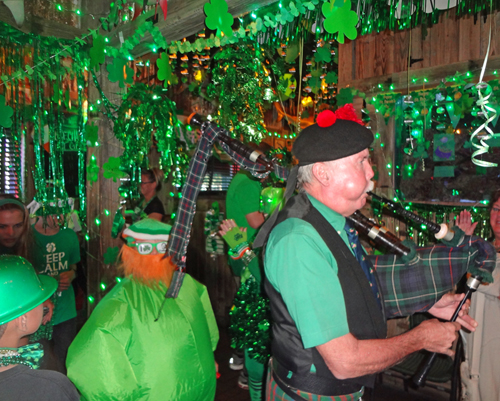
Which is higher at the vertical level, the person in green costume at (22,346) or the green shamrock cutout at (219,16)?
the green shamrock cutout at (219,16)

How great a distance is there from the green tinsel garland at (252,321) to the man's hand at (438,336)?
5.45 ft

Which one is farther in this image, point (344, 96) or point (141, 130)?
point (344, 96)

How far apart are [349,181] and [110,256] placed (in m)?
2.27

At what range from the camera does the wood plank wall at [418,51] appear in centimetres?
323

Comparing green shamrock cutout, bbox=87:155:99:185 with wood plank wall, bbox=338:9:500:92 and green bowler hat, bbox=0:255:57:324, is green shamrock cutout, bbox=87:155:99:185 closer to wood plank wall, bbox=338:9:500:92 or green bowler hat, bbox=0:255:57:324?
green bowler hat, bbox=0:255:57:324

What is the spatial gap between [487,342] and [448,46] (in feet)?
8.07

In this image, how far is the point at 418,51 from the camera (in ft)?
11.8

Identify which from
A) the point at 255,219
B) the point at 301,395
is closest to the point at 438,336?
the point at 301,395

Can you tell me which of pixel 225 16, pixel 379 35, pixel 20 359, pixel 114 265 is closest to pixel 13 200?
pixel 114 265

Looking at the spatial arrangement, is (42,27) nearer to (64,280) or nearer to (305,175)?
(64,280)

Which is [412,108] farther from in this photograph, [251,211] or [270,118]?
[270,118]

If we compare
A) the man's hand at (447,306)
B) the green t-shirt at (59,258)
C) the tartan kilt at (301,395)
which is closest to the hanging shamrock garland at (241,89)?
the green t-shirt at (59,258)

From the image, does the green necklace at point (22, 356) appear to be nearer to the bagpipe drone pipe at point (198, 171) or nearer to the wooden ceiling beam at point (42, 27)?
the bagpipe drone pipe at point (198, 171)

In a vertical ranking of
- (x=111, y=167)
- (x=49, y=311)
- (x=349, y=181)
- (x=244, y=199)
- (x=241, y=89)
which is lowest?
(x=49, y=311)
